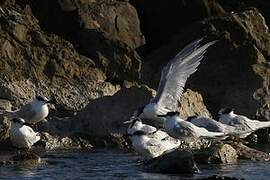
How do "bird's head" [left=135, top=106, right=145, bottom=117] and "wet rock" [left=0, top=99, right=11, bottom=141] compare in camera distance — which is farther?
"bird's head" [left=135, top=106, right=145, bottom=117]

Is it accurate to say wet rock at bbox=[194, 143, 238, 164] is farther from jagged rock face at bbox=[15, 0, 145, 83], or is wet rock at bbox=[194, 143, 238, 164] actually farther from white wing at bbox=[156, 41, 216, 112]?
jagged rock face at bbox=[15, 0, 145, 83]

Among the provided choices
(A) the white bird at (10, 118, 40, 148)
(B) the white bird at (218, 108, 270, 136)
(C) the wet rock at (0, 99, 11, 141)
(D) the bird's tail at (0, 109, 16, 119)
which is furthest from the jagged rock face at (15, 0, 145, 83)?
(A) the white bird at (10, 118, 40, 148)

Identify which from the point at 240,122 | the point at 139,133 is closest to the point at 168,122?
the point at 139,133

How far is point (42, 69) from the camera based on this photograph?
71.6 feet

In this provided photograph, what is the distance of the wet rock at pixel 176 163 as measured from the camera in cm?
1475

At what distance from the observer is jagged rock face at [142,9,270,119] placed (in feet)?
70.7

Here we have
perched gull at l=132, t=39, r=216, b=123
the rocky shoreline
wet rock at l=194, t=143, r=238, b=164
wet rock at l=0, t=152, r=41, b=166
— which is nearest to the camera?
wet rock at l=0, t=152, r=41, b=166

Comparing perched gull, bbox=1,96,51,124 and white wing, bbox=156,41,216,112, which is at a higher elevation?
white wing, bbox=156,41,216,112

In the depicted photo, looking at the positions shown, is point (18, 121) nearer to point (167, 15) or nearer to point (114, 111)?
point (114, 111)

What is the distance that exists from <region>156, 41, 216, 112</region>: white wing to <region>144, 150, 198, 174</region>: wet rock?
372 centimetres

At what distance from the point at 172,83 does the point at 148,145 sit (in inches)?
116

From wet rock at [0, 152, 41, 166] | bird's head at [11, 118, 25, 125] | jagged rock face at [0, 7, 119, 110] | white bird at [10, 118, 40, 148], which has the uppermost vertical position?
jagged rock face at [0, 7, 119, 110]

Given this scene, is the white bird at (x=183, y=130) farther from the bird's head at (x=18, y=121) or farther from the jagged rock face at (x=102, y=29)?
the jagged rock face at (x=102, y=29)

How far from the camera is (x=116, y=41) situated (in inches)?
917
